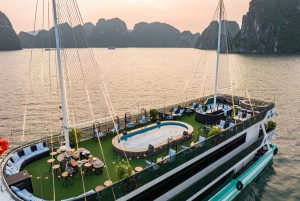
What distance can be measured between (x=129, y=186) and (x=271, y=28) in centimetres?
20890

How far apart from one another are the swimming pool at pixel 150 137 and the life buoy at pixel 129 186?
374 centimetres

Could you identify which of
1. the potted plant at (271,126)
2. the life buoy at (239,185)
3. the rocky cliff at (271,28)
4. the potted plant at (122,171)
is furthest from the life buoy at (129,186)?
the rocky cliff at (271,28)

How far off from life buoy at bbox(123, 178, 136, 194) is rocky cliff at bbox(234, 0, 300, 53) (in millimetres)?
193796

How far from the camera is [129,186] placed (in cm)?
1048

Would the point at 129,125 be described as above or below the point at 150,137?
above

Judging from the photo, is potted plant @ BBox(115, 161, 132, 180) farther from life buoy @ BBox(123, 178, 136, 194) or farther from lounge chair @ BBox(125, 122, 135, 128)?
lounge chair @ BBox(125, 122, 135, 128)

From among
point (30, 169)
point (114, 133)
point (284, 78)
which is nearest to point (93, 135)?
point (114, 133)

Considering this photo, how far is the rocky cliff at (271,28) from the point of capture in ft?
569

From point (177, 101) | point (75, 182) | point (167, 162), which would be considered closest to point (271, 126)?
point (167, 162)

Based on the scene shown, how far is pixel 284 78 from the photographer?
2665 inches

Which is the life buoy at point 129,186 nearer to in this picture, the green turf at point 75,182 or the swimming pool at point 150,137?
the green turf at point 75,182

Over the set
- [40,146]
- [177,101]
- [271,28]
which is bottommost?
[177,101]

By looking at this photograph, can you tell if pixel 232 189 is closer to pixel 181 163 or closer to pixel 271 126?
pixel 181 163

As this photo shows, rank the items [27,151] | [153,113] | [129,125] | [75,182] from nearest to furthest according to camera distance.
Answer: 1. [75,182]
2. [27,151]
3. [129,125]
4. [153,113]
